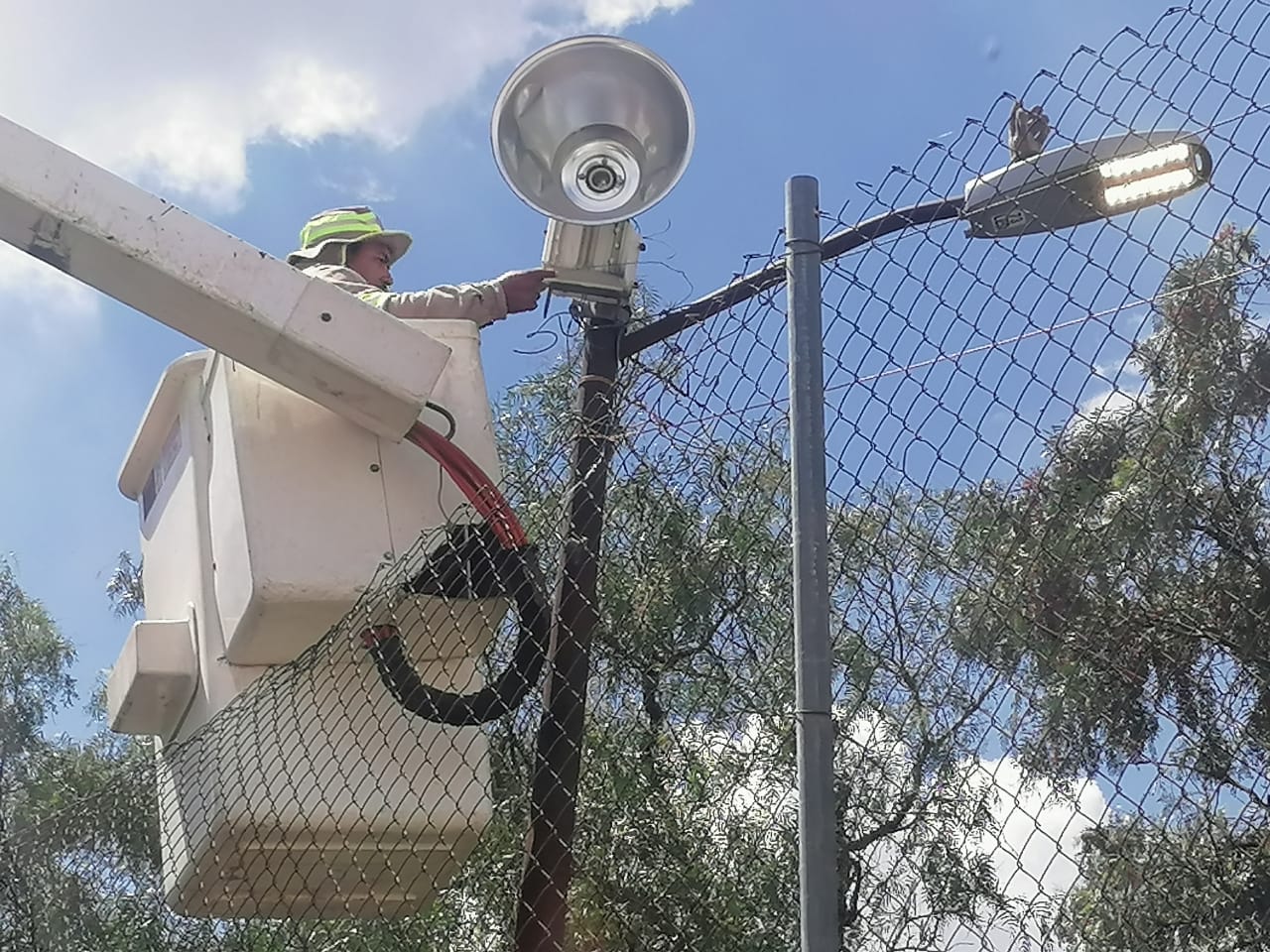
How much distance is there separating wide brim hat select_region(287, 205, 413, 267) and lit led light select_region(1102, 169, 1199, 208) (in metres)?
2.05

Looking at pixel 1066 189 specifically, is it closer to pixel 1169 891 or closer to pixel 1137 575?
pixel 1169 891

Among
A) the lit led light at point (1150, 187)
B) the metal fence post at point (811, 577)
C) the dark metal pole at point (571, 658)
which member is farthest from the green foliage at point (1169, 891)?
the dark metal pole at point (571, 658)

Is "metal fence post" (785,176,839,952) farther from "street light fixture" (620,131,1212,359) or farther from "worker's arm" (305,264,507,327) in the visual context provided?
"worker's arm" (305,264,507,327)

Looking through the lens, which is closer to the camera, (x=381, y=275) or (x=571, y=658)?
(x=571, y=658)

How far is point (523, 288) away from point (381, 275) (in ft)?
2.22

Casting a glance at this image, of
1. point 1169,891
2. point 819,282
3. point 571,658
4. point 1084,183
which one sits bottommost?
point 1169,891

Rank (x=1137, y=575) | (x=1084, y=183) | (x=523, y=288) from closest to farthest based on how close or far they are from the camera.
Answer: (x=1084, y=183)
(x=523, y=288)
(x=1137, y=575)

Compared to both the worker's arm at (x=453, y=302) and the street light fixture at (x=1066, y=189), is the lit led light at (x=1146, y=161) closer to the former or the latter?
the street light fixture at (x=1066, y=189)

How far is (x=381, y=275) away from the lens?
371cm

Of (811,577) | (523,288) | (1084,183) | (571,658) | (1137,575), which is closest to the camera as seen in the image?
(811,577)

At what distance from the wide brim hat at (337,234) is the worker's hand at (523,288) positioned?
634 mm

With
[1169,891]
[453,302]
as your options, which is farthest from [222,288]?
[1169,891]

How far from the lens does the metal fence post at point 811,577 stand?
1.88 m

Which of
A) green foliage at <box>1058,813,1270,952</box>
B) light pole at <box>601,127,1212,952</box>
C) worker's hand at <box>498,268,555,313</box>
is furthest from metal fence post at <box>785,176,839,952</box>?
worker's hand at <box>498,268,555,313</box>
